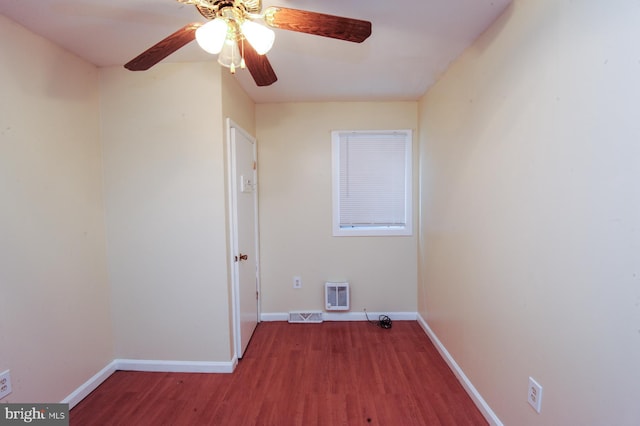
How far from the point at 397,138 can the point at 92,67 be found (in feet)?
8.88

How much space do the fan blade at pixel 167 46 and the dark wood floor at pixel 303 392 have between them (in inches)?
82.2

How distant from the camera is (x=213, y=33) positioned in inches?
42.0

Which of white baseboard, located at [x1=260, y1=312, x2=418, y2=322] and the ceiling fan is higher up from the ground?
the ceiling fan

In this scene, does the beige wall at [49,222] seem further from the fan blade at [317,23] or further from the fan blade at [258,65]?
the fan blade at [317,23]

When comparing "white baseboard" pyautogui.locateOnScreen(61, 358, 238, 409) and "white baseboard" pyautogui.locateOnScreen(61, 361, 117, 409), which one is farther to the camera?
"white baseboard" pyautogui.locateOnScreen(61, 358, 238, 409)

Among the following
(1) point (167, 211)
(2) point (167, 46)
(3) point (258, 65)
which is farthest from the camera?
(1) point (167, 211)

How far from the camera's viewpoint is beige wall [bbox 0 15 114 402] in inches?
54.3

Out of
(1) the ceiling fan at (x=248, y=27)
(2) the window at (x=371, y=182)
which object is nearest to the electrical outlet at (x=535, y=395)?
(2) the window at (x=371, y=182)

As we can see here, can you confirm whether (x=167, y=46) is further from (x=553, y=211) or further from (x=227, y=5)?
(x=553, y=211)

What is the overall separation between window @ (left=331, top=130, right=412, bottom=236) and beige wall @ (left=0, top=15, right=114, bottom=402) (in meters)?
2.07

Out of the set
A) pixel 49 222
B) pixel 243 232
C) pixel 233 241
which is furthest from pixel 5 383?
pixel 243 232

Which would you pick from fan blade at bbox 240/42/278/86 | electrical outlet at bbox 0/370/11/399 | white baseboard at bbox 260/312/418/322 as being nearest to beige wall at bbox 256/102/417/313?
white baseboard at bbox 260/312/418/322

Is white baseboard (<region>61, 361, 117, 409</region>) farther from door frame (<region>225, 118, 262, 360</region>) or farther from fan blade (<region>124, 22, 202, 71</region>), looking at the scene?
fan blade (<region>124, 22, 202, 71</region>)

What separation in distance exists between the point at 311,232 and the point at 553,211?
2.04 m
